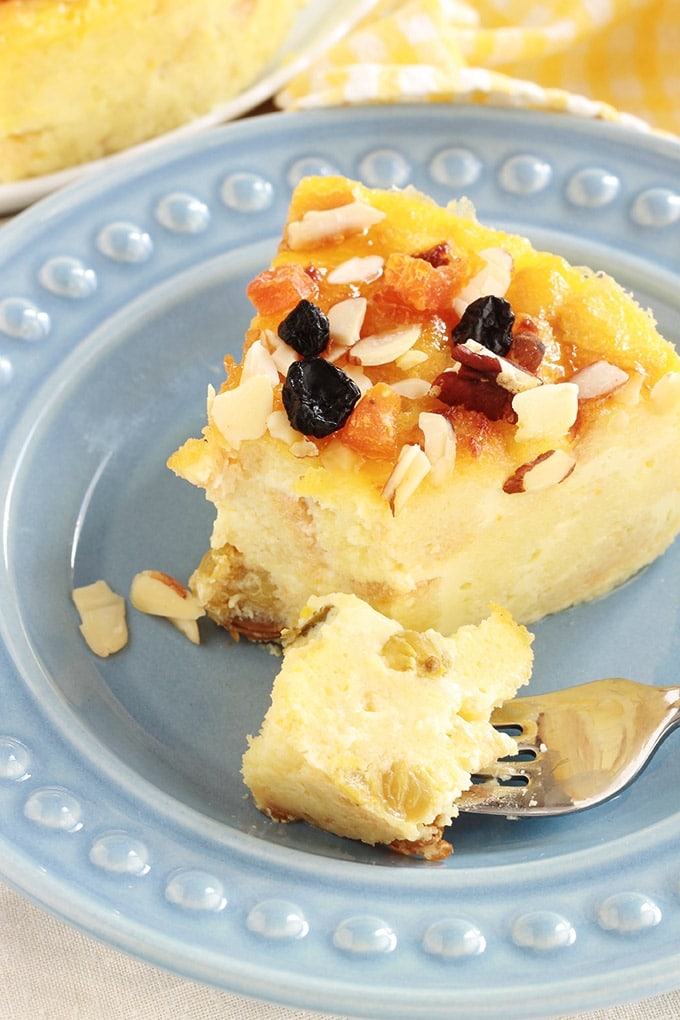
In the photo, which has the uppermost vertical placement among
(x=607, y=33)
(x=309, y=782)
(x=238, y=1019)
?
(x=607, y=33)

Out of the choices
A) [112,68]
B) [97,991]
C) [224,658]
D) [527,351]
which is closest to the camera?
[97,991]

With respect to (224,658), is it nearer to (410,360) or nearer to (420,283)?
(410,360)

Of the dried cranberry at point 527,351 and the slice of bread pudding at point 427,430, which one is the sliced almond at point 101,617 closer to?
the slice of bread pudding at point 427,430

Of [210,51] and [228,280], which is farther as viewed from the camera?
[210,51]

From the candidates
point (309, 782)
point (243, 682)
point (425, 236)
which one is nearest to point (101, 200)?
point (425, 236)

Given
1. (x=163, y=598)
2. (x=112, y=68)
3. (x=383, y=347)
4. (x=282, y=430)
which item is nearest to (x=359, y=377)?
(x=383, y=347)

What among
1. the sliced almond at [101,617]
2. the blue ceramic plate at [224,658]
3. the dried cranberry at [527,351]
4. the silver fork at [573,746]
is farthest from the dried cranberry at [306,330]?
the silver fork at [573,746]

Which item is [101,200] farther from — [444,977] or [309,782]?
[444,977]

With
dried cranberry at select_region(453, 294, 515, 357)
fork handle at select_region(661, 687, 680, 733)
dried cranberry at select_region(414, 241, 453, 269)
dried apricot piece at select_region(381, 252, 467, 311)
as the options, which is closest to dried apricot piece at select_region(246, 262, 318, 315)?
dried apricot piece at select_region(381, 252, 467, 311)
